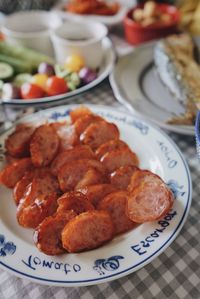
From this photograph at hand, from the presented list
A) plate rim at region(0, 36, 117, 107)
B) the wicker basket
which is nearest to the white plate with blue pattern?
plate rim at region(0, 36, 117, 107)

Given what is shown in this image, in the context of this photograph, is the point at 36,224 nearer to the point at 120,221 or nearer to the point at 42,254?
the point at 42,254

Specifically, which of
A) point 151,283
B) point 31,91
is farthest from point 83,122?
point 151,283

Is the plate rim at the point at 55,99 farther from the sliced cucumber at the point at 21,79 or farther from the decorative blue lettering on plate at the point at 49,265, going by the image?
the decorative blue lettering on plate at the point at 49,265

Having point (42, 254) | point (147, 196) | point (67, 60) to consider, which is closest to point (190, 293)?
point (147, 196)

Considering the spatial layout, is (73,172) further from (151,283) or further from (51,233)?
(151,283)

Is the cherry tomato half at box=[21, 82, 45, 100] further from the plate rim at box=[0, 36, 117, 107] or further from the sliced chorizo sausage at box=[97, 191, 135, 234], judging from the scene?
the sliced chorizo sausage at box=[97, 191, 135, 234]

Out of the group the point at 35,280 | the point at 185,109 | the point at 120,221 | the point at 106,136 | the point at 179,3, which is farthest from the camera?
the point at 179,3
